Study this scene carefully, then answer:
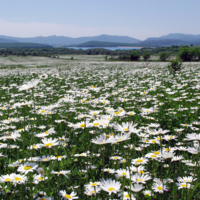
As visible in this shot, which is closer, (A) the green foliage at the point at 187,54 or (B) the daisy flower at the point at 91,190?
(B) the daisy flower at the point at 91,190

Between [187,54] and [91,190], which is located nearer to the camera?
[91,190]

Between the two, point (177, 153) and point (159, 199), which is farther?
point (177, 153)

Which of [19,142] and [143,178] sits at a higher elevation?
[143,178]

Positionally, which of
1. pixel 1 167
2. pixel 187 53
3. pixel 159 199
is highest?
pixel 187 53

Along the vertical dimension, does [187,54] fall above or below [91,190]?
above

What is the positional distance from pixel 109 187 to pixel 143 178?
420mm

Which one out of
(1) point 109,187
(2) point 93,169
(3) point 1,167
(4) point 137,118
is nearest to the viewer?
(1) point 109,187

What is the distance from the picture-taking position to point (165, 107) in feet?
17.4

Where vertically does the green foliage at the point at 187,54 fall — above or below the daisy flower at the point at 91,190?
above

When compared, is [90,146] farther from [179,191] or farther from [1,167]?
[179,191]

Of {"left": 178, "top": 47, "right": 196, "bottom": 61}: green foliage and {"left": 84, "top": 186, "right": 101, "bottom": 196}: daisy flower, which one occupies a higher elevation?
{"left": 178, "top": 47, "right": 196, "bottom": 61}: green foliage

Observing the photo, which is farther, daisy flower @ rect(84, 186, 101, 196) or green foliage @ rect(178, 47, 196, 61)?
green foliage @ rect(178, 47, 196, 61)

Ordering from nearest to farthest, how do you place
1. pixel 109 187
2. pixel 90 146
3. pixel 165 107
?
pixel 109 187 < pixel 90 146 < pixel 165 107

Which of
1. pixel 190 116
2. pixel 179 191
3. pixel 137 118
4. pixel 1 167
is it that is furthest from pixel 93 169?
pixel 190 116
